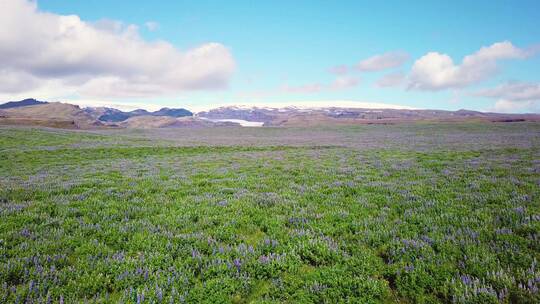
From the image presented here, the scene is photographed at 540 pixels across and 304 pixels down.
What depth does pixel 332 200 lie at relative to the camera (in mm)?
10930

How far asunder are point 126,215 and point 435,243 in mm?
9642

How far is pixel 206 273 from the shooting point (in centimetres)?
563

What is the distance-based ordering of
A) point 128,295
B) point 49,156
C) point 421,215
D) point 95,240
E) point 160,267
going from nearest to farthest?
point 128,295 → point 160,267 → point 95,240 → point 421,215 → point 49,156

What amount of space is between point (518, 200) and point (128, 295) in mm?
12577

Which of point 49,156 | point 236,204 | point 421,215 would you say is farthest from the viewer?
point 49,156

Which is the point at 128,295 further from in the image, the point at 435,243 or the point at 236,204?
the point at 435,243

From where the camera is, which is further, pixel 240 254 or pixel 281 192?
pixel 281 192

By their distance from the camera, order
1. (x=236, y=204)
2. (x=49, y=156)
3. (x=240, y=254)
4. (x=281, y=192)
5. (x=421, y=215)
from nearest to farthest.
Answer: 1. (x=240, y=254)
2. (x=421, y=215)
3. (x=236, y=204)
4. (x=281, y=192)
5. (x=49, y=156)

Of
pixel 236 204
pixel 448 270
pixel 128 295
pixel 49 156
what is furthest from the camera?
pixel 49 156

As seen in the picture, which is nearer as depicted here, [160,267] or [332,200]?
[160,267]

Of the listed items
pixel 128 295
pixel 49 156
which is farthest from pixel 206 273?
pixel 49 156

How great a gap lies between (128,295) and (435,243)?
7.09m

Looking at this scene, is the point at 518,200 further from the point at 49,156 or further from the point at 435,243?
the point at 49,156

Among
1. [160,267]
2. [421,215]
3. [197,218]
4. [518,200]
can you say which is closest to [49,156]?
[197,218]
